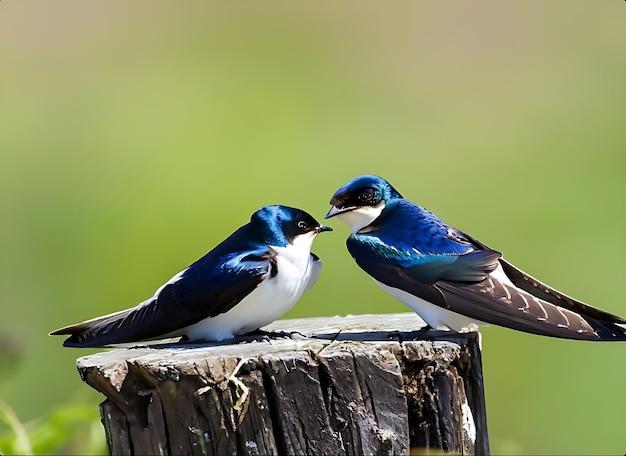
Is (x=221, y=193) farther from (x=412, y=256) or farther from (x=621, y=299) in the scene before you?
(x=412, y=256)

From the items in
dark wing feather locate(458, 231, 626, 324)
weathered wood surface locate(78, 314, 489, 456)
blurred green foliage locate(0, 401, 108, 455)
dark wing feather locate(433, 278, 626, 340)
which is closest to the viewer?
weathered wood surface locate(78, 314, 489, 456)

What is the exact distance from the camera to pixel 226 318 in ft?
10.8

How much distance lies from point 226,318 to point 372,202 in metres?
0.62

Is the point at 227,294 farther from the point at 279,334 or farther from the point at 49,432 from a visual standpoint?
the point at 49,432

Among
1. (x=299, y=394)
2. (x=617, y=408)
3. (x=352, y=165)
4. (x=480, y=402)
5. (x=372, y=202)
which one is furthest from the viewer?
(x=352, y=165)

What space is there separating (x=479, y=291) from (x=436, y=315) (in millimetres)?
140

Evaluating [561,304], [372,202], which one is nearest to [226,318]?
[372,202]

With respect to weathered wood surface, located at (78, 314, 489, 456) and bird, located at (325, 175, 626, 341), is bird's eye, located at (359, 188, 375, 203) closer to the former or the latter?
bird, located at (325, 175, 626, 341)

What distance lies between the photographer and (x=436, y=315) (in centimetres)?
333

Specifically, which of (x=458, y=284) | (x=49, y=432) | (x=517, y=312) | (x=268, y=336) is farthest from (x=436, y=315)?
(x=49, y=432)

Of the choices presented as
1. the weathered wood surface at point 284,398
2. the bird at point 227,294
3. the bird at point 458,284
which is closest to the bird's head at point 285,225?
the bird at point 227,294

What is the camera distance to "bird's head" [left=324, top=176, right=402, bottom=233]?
11.8 feet

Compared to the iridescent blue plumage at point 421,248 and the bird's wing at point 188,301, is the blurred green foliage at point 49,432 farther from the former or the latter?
the iridescent blue plumage at point 421,248

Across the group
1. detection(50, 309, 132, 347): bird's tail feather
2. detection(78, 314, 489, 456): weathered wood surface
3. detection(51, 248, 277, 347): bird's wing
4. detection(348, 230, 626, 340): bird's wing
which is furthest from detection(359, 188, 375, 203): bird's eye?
detection(50, 309, 132, 347): bird's tail feather
